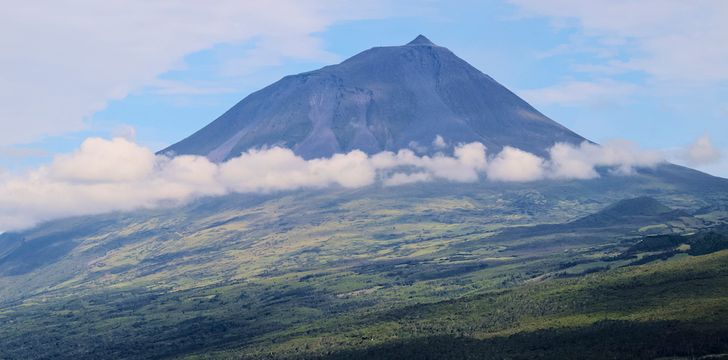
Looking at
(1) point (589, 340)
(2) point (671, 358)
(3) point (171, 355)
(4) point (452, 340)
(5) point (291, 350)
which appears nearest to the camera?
(2) point (671, 358)

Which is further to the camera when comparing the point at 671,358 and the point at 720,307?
the point at 720,307

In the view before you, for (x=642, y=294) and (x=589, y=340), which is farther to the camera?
(x=642, y=294)

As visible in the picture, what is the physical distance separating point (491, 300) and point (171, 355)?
67.9 m

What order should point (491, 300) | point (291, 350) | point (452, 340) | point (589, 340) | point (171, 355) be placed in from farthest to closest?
point (171, 355) < point (491, 300) < point (291, 350) < point (452, 340) < point (589, 340)

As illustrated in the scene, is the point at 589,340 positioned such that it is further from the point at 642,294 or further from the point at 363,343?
the point at 363,343

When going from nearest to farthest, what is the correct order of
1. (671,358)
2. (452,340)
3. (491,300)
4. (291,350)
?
(671,358) → (452,340) → (291,350) → (491,300)

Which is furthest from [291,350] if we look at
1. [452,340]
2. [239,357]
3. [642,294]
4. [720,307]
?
[720,307]

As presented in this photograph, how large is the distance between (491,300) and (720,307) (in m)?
53.4

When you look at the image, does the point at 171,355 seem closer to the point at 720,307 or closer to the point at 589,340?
the point at 589,340

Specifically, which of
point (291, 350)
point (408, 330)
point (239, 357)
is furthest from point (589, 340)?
point (239, 357)

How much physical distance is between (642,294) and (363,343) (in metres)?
49.4

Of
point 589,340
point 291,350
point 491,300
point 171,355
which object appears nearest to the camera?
point 589,340

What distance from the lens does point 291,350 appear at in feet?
561

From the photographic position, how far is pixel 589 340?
139000 mm
